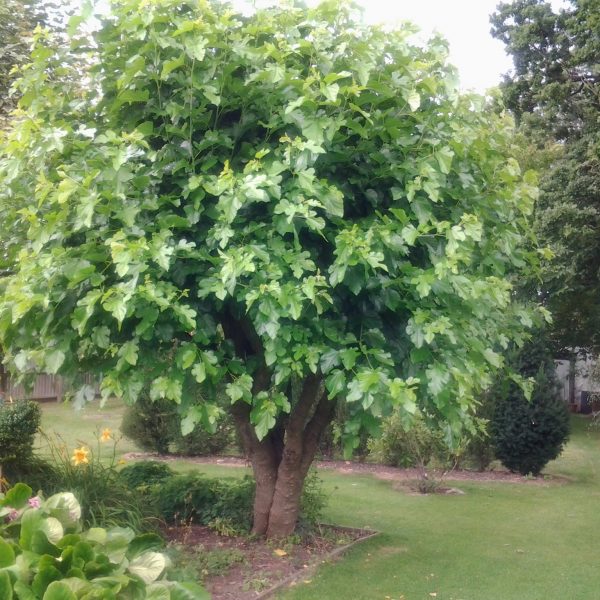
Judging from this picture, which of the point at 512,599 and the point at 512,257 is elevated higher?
the point at 512,257

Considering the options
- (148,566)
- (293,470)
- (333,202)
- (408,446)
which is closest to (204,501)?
(293,470)

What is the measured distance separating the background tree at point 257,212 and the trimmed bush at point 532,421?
6.80 meters

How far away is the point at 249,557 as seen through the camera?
6.57m

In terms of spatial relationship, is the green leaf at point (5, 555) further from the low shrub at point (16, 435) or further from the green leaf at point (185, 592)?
the low shrub at point (16, 435)

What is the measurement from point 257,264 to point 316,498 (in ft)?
12.2

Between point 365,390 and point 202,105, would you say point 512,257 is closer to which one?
point 365,390

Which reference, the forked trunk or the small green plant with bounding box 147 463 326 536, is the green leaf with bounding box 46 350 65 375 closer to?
the forked trunk

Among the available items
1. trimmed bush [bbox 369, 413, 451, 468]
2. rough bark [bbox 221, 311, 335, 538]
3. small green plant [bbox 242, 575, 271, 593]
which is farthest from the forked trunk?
trimmed bush [bbox 369, 413, 451, 468]

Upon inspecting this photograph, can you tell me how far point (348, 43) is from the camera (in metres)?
5.21

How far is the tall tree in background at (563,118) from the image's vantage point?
45.3 feet

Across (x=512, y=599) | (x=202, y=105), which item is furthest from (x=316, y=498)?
(x=202, y=105)

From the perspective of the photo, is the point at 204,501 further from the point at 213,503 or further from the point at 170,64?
the point at 170,64

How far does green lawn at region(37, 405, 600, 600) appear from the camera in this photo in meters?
A: 6.23

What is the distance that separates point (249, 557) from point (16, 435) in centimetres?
280
